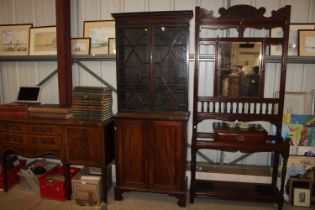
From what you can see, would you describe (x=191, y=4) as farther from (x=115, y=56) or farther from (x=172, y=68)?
(x=115, y=56)

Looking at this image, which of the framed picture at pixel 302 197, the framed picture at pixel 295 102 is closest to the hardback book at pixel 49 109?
the framed picture at pixel 295 102

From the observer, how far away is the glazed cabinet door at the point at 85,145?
8.64ft

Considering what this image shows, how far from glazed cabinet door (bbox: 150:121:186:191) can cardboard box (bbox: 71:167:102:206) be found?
0.62 m

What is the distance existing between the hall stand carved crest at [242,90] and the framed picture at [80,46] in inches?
58.8

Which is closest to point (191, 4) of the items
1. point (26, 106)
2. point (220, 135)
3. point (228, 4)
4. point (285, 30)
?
point (228, 4)

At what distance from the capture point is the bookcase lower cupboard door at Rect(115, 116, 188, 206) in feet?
8.51

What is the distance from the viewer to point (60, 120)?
2.76 metres

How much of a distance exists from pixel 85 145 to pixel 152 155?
761 mm

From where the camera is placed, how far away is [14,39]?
3.45 meters

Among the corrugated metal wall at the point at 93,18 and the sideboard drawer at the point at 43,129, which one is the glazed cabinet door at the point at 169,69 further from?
the sideboard drawer at the point at 43,129

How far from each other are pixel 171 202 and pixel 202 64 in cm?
172

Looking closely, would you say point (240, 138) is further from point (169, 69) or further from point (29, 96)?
point (29, 96)

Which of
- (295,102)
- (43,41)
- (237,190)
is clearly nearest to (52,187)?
(43,41)

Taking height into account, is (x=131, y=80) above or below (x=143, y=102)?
above
